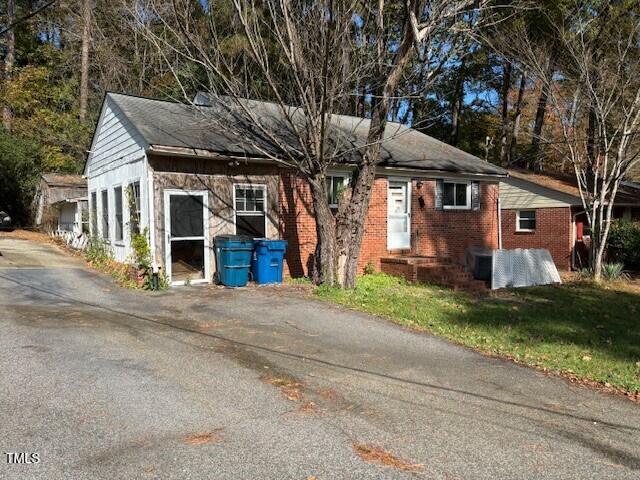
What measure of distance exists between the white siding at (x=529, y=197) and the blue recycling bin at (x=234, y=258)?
16.2m

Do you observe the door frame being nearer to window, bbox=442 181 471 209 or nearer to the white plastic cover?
the white plastic cover

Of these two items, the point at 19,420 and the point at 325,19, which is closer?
the point at 19,420

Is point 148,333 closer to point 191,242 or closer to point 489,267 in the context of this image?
point 191,242

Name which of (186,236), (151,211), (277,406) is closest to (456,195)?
(186,236)

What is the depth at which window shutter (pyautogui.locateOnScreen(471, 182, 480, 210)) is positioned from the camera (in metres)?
17.2

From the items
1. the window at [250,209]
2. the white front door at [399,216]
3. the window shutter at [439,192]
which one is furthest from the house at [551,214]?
the window at [250,209]

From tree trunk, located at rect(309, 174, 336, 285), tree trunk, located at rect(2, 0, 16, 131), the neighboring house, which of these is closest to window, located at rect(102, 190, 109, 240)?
tree trunk, located at rect(309, 174, 336, 285)

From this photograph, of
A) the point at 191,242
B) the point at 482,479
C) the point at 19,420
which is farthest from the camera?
the point at 191,242

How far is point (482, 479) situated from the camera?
11.8 ft

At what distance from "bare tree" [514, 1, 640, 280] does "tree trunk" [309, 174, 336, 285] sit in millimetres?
9340

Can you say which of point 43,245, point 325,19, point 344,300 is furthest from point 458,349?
point 43,245

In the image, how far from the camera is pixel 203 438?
4.07 m

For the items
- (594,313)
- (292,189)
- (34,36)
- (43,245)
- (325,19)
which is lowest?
(594,313)

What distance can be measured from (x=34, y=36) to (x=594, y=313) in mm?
38802
